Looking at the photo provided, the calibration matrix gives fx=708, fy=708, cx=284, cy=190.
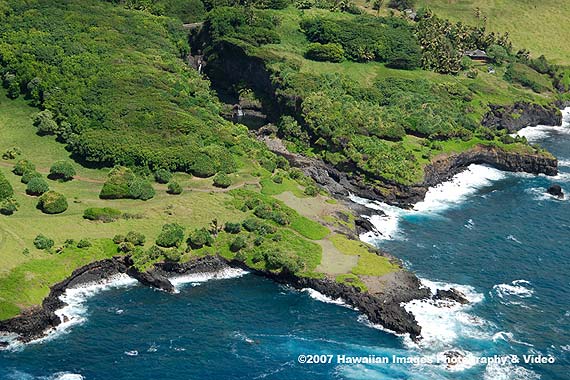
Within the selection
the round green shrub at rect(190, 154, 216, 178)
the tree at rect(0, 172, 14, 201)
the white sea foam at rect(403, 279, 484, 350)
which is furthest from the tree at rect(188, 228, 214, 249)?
the white sea foam at rect(403, 279, 484, 350)

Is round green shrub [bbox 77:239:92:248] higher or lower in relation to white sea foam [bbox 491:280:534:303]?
lower

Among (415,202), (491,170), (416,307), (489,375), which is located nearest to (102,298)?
(416,307)

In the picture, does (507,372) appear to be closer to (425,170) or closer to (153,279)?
(153,279)

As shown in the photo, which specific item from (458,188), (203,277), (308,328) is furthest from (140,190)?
(458,188)

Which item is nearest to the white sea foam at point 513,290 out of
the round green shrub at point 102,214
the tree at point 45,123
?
the round green shrub at point 102,214

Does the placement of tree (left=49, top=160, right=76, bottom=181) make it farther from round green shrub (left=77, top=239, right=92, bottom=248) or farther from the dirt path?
the dirt path

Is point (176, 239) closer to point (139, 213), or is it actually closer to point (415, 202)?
point (139, 213)
